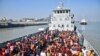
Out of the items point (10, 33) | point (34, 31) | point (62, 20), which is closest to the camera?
point (62, 20)

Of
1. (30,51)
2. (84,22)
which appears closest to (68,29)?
(30,51)

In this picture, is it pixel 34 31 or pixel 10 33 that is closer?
pixel 10 33

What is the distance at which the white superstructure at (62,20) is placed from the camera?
16.2 metres

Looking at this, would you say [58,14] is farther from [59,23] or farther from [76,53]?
[76,53]

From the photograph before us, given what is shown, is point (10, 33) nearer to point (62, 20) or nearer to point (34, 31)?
point (34, 31)

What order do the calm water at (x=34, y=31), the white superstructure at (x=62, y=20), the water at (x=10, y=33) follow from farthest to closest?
1. the water at (x=10, y=33)
2. the calm water at (x=34, y=31)
3. the white superstructure at (x=62, y=20)

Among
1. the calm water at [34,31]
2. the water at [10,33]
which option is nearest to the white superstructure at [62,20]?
the calm water at [34,31]

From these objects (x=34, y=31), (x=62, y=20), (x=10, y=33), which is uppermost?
(x=62, y=20)

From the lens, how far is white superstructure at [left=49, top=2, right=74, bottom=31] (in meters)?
16.2

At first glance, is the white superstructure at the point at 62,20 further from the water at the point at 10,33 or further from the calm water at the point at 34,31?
the water at the point at 10,33

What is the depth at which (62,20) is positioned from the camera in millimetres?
16312

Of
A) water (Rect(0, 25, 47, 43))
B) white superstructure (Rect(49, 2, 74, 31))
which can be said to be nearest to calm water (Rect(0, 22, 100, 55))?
water (Rect(0, 25, 47, 43))

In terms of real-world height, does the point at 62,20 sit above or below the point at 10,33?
above

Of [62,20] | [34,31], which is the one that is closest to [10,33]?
[34,31]
